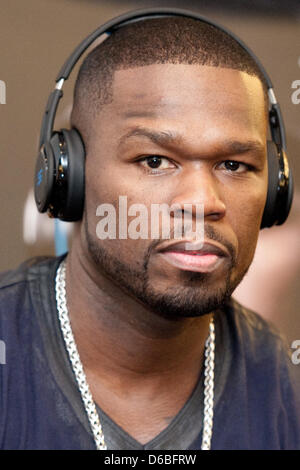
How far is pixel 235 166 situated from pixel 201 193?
0.13 m

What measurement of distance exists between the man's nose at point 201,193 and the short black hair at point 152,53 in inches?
8.3

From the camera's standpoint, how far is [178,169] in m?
1.06

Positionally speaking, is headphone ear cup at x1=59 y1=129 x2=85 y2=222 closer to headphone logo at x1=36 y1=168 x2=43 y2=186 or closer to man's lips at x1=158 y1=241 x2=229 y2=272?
headphone logo at x1=36 y1=168 x2=43 y2=186

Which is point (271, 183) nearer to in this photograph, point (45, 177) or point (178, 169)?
point (178, 169)

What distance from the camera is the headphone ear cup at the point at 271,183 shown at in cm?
119

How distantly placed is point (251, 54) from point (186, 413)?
72cm

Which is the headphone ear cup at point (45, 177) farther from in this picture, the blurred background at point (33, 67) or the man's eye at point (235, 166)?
the blurred background at point (33, 67)

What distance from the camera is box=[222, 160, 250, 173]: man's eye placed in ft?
3.62

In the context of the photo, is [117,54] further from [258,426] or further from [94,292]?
[258,426]

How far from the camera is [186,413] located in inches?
47.7

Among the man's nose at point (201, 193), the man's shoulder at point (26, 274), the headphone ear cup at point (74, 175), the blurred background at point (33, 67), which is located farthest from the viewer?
the blurred background at point (33, 67)

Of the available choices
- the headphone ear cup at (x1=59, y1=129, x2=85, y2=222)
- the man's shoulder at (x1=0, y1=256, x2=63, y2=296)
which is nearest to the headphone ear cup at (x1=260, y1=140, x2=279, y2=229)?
the headphone ear cup at (x1=59, y1=129, x2=85, y2=222)

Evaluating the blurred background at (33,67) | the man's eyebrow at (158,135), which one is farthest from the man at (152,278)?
the blurred background at (33,67)
